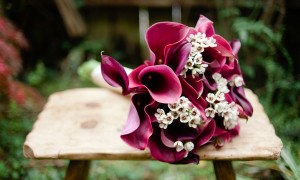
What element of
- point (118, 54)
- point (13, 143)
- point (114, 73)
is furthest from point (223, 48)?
point (118, 54)

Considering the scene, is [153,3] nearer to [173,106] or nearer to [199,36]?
[199,36]

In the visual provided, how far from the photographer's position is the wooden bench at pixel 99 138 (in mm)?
1255

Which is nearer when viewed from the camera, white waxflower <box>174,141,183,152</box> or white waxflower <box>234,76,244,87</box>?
white waxflower <box>174,141,183,152</box>

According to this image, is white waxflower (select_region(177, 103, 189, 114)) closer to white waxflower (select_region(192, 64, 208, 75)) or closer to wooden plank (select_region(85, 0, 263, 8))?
white waxflower (select_region(192, 64, 208, 75))

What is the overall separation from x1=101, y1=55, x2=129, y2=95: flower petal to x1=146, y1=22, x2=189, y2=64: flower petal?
0.12 metres

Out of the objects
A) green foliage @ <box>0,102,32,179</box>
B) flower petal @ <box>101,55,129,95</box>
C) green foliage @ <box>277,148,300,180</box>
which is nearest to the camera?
flower petal @ <box>101,55,129,95</box>

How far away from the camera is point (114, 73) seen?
119 centimetres

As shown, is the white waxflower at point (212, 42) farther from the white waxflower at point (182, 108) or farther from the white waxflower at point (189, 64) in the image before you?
the white waxflower at point (182, 108)

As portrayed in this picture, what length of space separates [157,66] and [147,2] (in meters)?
2.05

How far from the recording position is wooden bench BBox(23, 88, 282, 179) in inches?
49.4

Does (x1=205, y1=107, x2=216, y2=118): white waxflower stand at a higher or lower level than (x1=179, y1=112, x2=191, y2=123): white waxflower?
lower

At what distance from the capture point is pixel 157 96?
1184mm

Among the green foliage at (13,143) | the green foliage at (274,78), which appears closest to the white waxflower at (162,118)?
the green foliage at (274,78)

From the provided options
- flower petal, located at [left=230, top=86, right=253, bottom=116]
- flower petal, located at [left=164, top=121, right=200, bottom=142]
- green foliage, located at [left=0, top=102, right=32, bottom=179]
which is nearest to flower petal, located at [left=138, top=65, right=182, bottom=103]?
flower petal, located at [left=164, top=121, right=200, bottom=142]
